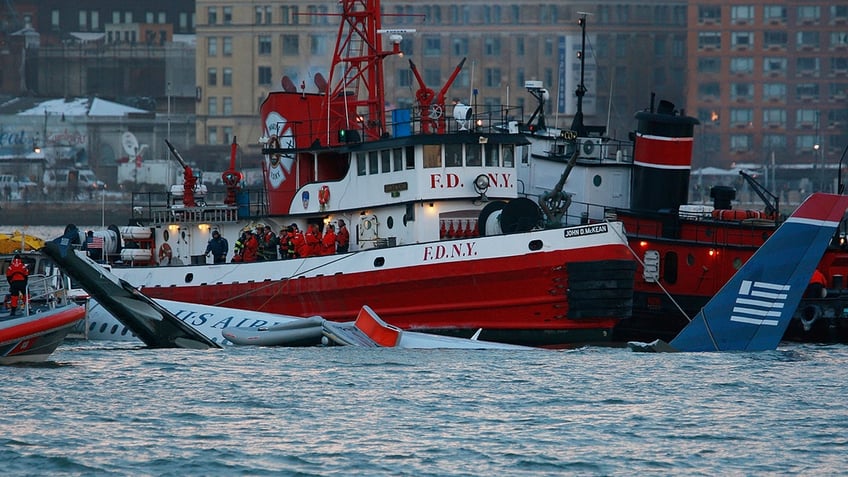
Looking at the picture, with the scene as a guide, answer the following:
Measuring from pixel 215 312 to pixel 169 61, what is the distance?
10791 centimetres

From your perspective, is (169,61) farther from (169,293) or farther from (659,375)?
(659,375)

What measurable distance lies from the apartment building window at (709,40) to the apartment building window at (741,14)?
196 centimetres

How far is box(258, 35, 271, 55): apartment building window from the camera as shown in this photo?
5143 inches

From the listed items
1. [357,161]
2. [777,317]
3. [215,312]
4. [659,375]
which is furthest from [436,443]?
[357,161]

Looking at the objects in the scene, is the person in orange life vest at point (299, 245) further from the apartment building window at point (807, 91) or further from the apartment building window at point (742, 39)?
the apartment building window at point (742, 39)

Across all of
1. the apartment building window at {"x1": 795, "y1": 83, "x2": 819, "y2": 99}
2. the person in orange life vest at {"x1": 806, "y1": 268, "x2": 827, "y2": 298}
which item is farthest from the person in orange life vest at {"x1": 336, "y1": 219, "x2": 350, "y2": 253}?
the apartment building window at {"x1": 795, "y1": 83, "x2": 819, "y2": 99}

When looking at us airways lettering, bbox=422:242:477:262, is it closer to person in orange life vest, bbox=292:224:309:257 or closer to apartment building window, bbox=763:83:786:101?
person in orange life vest, bbox=292:224:309:257

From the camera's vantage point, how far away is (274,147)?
4394cm

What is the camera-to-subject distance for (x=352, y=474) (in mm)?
22672

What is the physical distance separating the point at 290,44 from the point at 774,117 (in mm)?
37955

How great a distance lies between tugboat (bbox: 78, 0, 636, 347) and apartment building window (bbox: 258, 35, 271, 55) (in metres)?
85.6

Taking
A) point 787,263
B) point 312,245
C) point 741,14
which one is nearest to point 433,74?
point 741,14

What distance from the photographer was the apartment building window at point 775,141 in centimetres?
12012

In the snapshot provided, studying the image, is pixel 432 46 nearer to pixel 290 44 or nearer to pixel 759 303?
pixel 290 44
